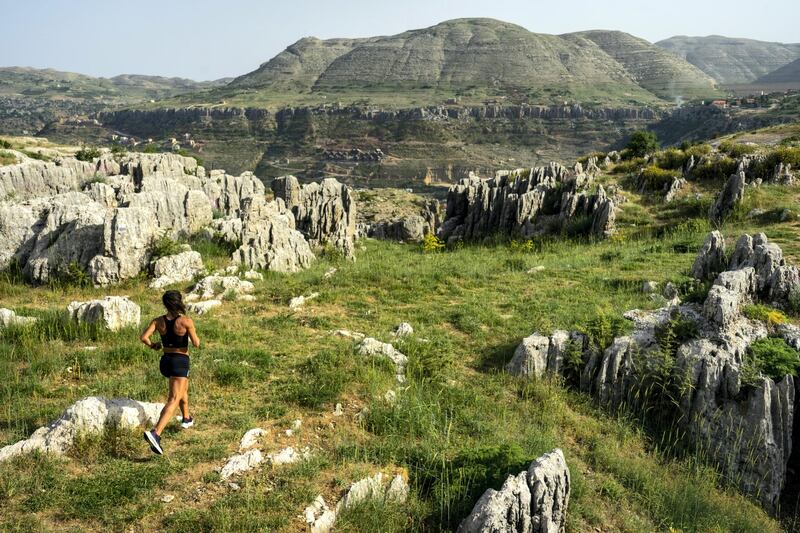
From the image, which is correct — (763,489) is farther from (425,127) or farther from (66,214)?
(425,127)

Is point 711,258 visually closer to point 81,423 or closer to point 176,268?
point 81,423

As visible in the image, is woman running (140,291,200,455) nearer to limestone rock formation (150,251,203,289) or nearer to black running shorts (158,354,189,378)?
black running shorts (158,354,189,378)

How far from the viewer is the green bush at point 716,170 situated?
22.8m

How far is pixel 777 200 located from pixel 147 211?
21.2m

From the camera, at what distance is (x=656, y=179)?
A: 23.0 metres

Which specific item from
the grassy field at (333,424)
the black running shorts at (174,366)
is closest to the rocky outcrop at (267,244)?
the grassy field at (333,424)

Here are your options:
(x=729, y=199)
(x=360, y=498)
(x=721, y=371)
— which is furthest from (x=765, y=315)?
(x=729, y=199)

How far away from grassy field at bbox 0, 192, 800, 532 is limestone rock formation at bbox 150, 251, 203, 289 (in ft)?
2.43

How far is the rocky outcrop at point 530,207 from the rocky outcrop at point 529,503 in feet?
50.1

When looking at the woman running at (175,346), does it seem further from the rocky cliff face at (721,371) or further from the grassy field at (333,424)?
the rocky cliff face at (721,371)

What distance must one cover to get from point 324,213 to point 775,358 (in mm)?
19471

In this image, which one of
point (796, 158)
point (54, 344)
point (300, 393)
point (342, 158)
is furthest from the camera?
point (342, 158)

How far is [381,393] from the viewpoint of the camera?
748 centimetres

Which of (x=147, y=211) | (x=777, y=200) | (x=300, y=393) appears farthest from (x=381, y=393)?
(x=777, y=200)
